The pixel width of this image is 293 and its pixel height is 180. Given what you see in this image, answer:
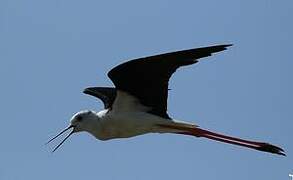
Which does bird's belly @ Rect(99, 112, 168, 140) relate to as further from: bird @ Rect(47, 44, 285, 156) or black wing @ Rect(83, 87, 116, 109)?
black wing @ Rect(83, 87, 116, 109)

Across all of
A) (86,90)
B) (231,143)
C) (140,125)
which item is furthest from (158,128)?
(86,90)

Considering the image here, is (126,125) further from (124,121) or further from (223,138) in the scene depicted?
(223,138)

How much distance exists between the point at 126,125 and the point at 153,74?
31.7 inches

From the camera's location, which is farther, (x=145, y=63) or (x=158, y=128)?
(x=158, y=128)

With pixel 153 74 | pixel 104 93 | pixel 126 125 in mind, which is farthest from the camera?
pixel 104 93

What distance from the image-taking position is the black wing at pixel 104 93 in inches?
441

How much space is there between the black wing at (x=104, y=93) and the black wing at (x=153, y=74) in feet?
2.48

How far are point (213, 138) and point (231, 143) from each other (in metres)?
0.27

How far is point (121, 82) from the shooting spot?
396 inches

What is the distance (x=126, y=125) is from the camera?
10148 millimetres

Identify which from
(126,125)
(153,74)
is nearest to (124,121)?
(126,125)

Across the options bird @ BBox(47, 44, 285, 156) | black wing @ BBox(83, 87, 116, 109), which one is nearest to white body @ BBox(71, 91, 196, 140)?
bird @ BBox(47, 44, 285, 156)

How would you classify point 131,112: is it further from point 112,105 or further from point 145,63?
point 145,63

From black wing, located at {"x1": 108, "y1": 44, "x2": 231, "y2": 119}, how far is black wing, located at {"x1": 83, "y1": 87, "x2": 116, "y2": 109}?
0.75m
